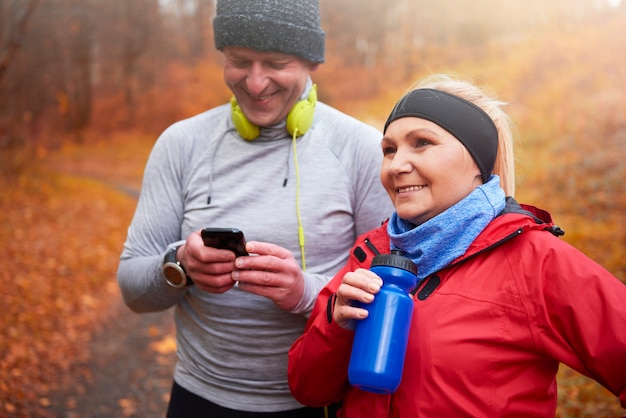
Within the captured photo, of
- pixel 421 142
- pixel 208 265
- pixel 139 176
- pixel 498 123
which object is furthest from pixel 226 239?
pixel 139 176

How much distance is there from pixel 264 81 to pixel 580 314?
1434 millimetres

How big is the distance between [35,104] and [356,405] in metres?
17.9

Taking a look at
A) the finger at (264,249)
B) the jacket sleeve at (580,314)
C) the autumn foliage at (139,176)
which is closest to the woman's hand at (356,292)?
the finger at (264,249)

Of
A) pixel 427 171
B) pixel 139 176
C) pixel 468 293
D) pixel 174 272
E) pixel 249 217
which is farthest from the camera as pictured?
pixel 139 176

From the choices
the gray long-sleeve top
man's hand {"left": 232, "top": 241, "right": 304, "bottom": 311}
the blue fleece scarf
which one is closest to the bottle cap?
the blue fleece scarf

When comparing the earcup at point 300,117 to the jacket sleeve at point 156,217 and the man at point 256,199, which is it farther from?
the jacket sleeve at point 156,217

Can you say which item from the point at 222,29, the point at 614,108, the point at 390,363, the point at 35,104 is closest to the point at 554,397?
the point at 390,363

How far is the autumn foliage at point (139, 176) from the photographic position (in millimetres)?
6125

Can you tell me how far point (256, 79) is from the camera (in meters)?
2.16

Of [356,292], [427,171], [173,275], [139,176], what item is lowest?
[139,176]

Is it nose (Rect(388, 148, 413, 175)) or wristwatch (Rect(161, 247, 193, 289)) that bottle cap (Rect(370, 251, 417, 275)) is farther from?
wristwatch (Rect(161, 247, 193, 289))

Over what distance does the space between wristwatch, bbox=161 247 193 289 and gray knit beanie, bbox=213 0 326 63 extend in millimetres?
907

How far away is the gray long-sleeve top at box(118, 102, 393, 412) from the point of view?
2205 millimetres

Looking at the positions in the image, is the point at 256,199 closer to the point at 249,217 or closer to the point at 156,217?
the point at 249,217
